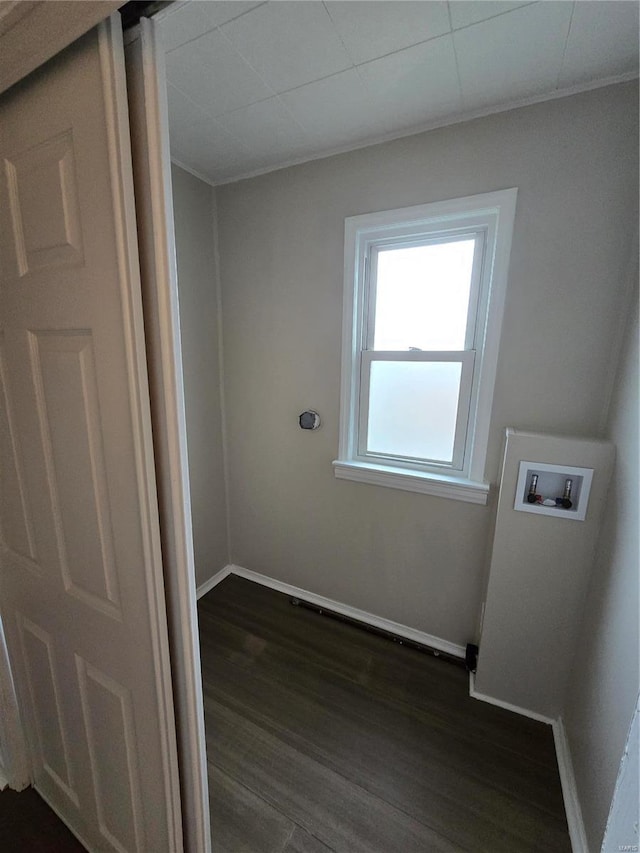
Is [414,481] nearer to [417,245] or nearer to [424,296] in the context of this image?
[424,296]

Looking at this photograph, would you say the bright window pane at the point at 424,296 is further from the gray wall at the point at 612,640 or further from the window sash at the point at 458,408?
the gray wall at the point at 612,640

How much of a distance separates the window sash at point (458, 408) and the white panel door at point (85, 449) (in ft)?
4.60

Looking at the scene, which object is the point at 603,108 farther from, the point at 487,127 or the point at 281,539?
the point at 281,539

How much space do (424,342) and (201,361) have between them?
1.35m

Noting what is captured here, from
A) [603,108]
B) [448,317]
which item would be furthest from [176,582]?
[603,108]

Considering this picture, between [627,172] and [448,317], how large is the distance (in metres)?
0.77

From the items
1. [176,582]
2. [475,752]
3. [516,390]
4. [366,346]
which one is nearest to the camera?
[176,582]

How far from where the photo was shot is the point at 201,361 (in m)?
2.07

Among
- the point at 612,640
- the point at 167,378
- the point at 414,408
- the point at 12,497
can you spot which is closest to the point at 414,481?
the point at 414,408

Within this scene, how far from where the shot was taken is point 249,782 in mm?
1245

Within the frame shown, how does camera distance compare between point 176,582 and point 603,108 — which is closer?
point 176,582

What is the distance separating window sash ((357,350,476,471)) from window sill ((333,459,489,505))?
7 cm

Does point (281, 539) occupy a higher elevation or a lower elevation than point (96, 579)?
lower

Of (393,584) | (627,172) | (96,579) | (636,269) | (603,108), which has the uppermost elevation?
(603,108)
